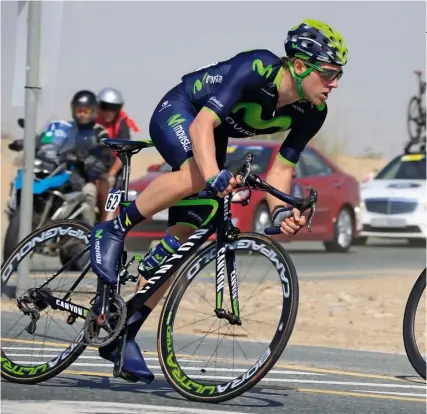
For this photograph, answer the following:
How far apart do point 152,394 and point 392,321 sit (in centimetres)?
→ 534

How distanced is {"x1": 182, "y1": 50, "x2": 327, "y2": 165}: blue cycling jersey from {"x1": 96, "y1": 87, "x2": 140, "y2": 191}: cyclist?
8.33 metres

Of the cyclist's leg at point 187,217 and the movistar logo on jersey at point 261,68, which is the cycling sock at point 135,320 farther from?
the movistar logo on jersey at point 261,68

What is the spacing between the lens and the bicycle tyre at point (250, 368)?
689 cm

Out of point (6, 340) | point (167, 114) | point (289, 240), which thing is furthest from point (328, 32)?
point (289, 240)

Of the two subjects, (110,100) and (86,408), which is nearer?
(86,408)

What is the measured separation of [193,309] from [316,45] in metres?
1.63

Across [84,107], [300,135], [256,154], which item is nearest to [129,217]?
[300,135]

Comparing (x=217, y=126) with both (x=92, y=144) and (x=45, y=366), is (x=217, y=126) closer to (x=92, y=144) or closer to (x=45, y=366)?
(x=45, y=366)

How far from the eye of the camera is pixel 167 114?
24.3 feet

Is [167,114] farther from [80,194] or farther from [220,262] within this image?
[80,194]

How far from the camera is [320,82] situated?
7141 mm

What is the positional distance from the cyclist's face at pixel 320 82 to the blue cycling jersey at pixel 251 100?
5.6 inches

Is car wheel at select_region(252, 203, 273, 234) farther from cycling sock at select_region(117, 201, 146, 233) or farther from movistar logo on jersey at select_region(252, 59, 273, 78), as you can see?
movistar logo on jersey at select_region(252, 59, 273, 78)

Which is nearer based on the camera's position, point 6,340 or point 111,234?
point 111,234
